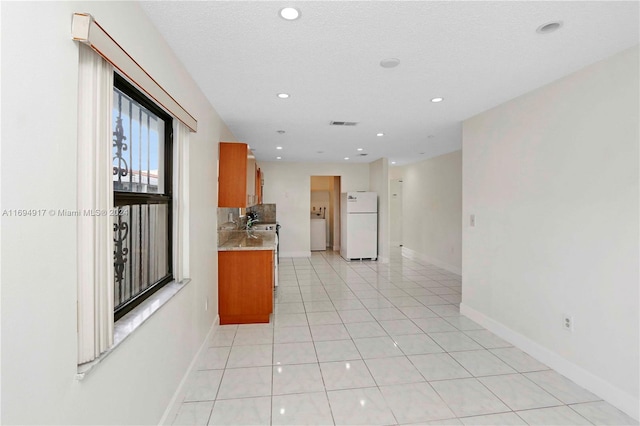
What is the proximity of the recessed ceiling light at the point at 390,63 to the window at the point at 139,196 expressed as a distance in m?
1.58

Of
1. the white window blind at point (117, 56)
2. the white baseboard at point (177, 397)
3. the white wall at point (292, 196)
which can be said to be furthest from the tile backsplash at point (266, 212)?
the white window blind at point (117, 56)

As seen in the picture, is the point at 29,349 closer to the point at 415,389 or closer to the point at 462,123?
the point at 415,389

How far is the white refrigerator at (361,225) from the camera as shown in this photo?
7.49 m

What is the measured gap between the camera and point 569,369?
2.54 m

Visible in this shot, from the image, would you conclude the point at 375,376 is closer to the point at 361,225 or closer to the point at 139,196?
the point at 139,196

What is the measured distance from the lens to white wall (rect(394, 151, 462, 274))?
6195mm

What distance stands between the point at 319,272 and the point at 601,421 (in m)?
4.72

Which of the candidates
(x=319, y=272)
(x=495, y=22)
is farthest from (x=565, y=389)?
(x=319, y=272)

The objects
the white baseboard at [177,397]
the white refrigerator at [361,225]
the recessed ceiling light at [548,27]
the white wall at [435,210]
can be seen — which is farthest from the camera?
the white refrigerator at [361,225]

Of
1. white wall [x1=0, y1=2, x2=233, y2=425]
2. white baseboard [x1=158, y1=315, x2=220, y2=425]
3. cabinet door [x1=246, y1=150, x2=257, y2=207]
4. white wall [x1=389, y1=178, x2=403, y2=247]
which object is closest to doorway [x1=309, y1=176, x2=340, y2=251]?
white wall [x1=389, y1=178, x2=403, y2=247]

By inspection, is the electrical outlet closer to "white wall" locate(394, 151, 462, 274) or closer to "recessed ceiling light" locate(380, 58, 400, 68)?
"recessed ceiling light" locate(380, 58, 400, 68)

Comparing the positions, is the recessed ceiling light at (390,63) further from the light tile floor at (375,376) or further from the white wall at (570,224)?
the light tile floor at (375,376)

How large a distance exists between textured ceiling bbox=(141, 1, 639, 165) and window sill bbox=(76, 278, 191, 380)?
1613mm

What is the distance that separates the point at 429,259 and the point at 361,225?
5.71 feet
